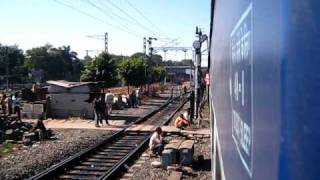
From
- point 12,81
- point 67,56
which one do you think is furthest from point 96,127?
point 67,56

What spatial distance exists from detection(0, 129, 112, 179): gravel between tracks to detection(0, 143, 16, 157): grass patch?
0.28 meters

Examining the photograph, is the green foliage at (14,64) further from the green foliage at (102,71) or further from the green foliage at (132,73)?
the green foliage at (102,71)

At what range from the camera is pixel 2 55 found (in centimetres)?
12031

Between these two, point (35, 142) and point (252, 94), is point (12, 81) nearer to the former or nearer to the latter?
point (35, 142)

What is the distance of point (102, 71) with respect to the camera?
1704 inches

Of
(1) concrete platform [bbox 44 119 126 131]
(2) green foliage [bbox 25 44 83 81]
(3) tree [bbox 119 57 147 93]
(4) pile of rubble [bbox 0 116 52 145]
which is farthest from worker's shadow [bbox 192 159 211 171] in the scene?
(2) green foliage [bbox 25 44 83 81]

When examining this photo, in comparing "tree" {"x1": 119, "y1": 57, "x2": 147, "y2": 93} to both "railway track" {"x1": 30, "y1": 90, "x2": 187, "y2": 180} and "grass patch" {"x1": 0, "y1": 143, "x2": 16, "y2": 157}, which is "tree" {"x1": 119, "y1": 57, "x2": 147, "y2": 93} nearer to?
"railway track" {"x1": 30, "y1": 90, "x2": 187, "y2": 180}

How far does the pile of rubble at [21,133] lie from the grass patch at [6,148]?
0.53 meters

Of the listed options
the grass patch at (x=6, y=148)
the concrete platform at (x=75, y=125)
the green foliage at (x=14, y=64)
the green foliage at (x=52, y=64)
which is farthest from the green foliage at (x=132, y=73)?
the green foliage at (x=52, y=64)

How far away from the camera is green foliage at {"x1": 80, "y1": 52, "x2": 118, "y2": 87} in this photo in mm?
42562

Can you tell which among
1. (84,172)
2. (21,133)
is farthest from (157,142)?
(21,133)

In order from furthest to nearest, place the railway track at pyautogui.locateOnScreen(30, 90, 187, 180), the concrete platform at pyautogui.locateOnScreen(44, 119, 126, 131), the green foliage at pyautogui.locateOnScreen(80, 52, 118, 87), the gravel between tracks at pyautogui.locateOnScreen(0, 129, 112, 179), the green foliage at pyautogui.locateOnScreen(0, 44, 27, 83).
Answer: the green foliage at pyautogui.locateOnScreen(0, 44, 27, 83)
the green foliage at pyautogui.locateOnScreen(80, 52, 118, 87)
the concrete platform at pyautogui.locateOnScreen(44, 119, 126, 131)
the gravel between tracks at pyautogui.locateOnScreen(0, 129, 112, 179)
the railway track at pyautogui.locateOnScreen(30, 90, 187, 180)

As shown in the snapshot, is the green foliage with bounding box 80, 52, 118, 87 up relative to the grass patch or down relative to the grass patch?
up

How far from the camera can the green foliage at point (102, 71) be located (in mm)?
42562
